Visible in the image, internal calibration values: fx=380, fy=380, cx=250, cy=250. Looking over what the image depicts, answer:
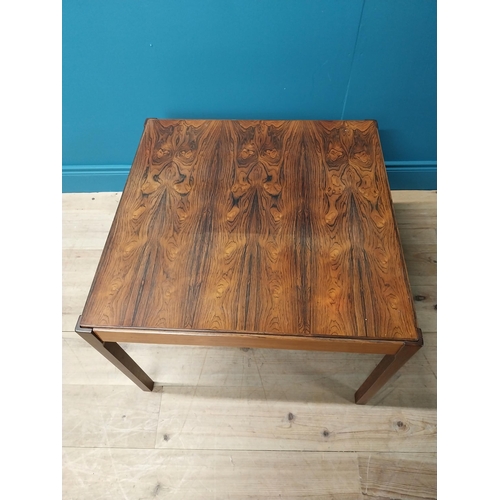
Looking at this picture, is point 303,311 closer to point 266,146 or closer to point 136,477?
point 266,146

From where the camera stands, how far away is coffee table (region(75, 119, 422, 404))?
0.77 metres

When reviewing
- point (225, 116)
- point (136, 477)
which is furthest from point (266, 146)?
point (136, 477)

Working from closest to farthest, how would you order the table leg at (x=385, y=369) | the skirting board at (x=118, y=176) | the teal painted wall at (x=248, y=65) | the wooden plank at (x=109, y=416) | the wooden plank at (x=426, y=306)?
the table leg at (x=385, y=369) → the teal painted wall at (x=248, y=65) → the wooden plank at (x=109, y=416) → the wooden plank at (x=426, y=306) → the skirting board at (x=118, y=176)

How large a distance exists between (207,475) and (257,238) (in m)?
0.65

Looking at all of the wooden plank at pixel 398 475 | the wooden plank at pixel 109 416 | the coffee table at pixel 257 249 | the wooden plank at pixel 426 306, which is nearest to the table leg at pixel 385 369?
the coffee table at pixel 257 249

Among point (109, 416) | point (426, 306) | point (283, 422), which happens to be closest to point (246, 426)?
point (283, 422)

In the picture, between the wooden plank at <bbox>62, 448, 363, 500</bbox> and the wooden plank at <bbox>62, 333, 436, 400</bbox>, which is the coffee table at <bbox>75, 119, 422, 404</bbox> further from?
the wooden plank at <bbox>62, 448, 363, 500</bbox>

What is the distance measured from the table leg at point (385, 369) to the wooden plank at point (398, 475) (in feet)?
0.50

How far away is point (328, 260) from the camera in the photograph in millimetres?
838

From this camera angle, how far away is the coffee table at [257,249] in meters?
0.77

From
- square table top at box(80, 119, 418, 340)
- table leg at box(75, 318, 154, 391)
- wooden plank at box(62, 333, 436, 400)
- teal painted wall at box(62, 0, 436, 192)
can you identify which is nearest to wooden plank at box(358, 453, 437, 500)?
wooden plank at box(62, 333, 436, 400)

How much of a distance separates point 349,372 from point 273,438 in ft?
0.96

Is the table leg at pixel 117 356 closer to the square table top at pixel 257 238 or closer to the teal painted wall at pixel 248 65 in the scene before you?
the square table top at pixel 257 238

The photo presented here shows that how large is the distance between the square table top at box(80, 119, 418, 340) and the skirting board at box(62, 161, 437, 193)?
40cm
